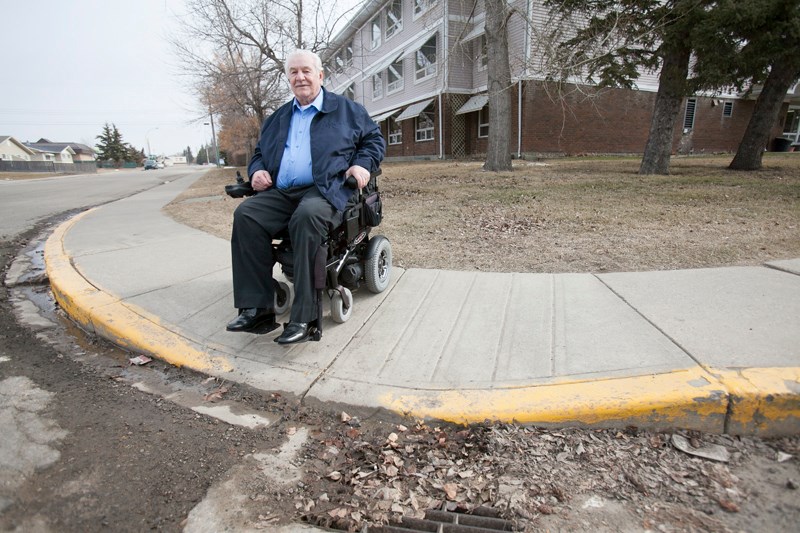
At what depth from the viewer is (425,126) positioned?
2483 centimetres

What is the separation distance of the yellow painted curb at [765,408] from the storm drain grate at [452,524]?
1237mm

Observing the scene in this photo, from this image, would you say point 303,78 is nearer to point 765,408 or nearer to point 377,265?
point 377,265

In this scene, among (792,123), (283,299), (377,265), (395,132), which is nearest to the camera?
(283,299)

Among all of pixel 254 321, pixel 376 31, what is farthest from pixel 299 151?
pixel 376 31

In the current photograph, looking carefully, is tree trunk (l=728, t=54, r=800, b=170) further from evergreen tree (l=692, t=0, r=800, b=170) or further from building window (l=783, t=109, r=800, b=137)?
building window (l=783, t=109, r=800, b=137)

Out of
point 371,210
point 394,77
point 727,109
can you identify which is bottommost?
point 371,210

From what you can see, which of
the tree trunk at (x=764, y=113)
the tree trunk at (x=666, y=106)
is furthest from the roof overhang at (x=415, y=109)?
the tree trunk at (x=764, y=113)

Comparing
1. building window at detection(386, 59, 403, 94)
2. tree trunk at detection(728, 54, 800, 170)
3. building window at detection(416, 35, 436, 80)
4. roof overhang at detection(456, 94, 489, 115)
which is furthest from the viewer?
building window at detection(386, 59, 403, 94)

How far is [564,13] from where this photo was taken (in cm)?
1052

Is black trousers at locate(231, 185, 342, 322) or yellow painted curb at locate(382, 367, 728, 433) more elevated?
black trousers at locate(231, 185, 342, 322)

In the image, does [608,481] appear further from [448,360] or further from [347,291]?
[347,291]

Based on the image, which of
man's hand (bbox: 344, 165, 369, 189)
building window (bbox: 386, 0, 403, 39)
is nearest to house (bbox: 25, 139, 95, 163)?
building window (bbox: 386, 0, 403, 39)

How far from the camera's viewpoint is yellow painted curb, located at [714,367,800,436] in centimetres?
197

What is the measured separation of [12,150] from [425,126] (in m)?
90.0
